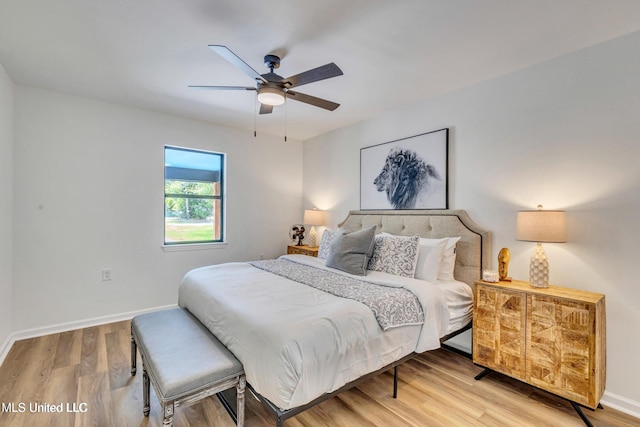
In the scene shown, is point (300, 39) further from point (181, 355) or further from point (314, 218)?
point (314, 218)

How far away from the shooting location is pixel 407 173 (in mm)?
3445

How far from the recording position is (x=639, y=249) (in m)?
2.03

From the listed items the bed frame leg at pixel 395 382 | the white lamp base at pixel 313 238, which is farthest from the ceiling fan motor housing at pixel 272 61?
the white lamp base at pixel 313 238

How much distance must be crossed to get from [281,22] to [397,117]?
2015mm

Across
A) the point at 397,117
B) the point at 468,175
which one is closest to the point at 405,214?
the point at 468,175

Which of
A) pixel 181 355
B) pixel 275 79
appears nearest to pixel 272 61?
pixel 275 79

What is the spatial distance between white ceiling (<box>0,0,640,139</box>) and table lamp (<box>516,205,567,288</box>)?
50.3 inches

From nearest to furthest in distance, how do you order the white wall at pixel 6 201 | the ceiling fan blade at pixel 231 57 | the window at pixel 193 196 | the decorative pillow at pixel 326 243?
the ceiling fan blade at pixel 231 57 < the white wall at pixel 6 201 < the decorative pillow at pixel 326 243 < the window at pixel 193 196

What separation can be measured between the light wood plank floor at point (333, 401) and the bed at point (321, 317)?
0.32 meters

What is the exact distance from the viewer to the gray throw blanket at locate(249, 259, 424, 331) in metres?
1.97

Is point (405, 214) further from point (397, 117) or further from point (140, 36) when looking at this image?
point (140, 36)

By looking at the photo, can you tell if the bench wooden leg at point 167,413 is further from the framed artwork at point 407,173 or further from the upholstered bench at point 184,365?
the framed artwork at point 407,173

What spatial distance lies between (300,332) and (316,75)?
1654 mm

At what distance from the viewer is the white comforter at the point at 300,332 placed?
1509 mm
